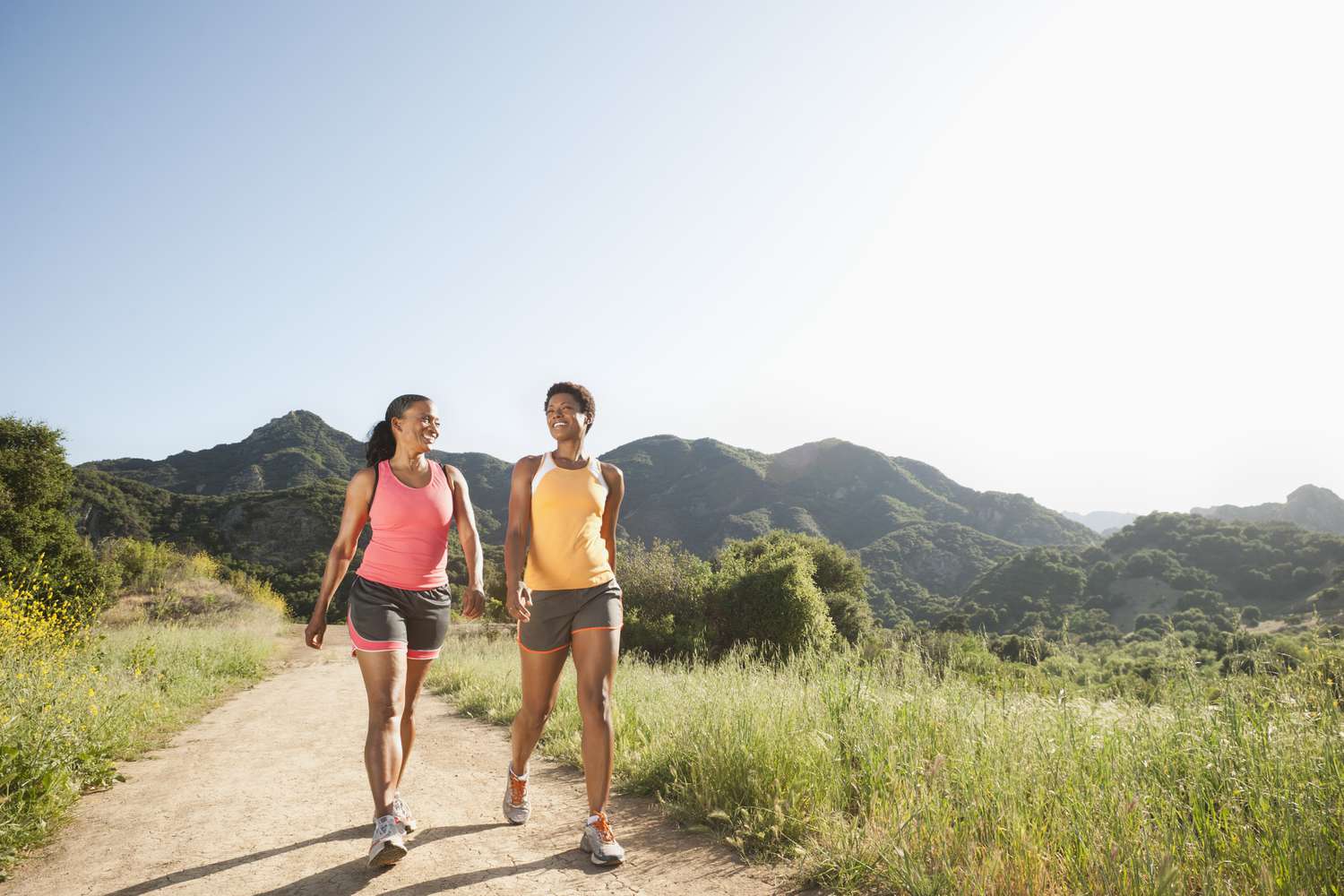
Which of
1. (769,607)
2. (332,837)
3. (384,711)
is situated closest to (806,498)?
(769,607)

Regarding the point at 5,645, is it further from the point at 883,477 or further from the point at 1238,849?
the point at 883,477

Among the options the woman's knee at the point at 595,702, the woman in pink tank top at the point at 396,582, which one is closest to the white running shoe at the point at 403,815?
the woman in pink tank top at the point at 396,582

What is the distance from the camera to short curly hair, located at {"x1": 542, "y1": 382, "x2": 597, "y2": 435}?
3.68 meters

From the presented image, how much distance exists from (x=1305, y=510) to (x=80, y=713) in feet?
410

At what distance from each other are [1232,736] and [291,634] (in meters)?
24.7

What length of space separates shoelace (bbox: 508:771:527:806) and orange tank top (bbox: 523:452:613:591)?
1274mm

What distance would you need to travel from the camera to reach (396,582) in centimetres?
339

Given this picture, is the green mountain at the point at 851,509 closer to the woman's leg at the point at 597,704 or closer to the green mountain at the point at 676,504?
the green mountain at the point at 676,504

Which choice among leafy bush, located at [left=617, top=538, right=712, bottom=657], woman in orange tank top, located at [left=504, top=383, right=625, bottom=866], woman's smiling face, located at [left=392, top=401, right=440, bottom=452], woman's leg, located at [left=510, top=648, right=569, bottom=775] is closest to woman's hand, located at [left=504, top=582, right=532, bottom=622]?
woman in orange tank top, located at [left=504, top=383, right=625, bottom=866]

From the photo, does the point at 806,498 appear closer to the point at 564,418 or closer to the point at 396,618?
the point at 564,418

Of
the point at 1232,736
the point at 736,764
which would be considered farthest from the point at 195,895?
the point at 1232,736

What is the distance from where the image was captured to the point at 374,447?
3.69 meters

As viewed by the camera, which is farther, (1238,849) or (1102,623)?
(1102,623)

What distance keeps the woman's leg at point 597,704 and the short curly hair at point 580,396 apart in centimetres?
115
